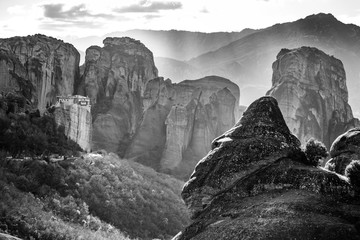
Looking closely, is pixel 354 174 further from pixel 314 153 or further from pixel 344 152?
pixel 344 152

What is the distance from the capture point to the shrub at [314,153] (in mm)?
33531

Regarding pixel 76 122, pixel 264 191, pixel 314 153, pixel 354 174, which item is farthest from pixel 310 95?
pixel 354 174

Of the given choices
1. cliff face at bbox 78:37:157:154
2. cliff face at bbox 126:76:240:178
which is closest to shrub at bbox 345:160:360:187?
cliff face at bbox 126:76:240:178

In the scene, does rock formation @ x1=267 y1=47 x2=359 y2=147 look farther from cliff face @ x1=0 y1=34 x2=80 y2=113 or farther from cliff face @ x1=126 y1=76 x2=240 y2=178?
cliff face @ x1=0 y1=34 x2=80 y2=113

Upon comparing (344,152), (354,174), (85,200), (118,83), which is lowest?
(85,200)

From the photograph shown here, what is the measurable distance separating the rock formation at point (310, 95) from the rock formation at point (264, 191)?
97.8 meters

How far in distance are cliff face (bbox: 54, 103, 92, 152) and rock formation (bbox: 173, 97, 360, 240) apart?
235ft

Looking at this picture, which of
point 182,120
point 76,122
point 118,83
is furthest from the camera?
point 118,83

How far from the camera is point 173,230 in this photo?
8519 cm

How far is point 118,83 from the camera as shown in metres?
158

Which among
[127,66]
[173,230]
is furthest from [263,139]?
[127,66]

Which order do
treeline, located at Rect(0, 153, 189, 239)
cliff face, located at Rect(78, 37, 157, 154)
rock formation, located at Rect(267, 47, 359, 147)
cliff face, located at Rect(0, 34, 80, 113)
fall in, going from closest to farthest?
treeline, located at Rect(0, 153, 189, 239) → cliff face, located at Rect(0, 34, 80, 113) → rock formation, located at Rect(267, 47, 359, 147) → cliff face, located at Rect(78, 37, 157, 154)

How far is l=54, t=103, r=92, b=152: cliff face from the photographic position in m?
105

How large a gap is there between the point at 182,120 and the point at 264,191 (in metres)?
113
